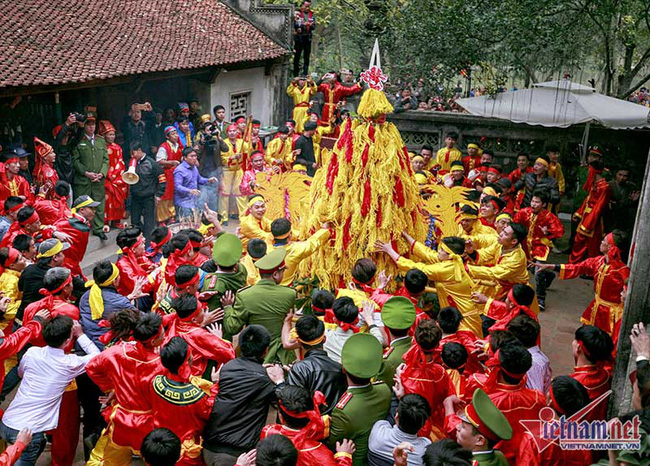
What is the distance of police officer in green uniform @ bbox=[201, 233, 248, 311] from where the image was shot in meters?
5.72

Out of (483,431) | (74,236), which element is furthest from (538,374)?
(74,236)

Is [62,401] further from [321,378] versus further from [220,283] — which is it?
[321,378]

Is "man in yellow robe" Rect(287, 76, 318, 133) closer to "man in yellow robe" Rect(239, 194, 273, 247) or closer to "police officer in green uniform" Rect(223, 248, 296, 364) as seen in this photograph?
"man in yellow robe" Rect(239, 194, 273, 247)

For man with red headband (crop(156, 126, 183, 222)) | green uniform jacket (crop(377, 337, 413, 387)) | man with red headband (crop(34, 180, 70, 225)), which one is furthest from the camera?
man with red headband (crop(156, 126, 183, 222))

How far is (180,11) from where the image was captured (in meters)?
16.5

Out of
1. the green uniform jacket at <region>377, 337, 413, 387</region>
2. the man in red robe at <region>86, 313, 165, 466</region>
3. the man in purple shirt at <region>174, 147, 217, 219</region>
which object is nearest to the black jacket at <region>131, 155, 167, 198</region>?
the man in purple shirt at <region>174, 147, 217, 219</region>

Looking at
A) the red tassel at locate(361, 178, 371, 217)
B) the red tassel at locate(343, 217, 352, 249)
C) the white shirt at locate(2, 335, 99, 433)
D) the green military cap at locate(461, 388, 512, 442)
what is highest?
the red tassel at locate(361, 178, 371, 217)

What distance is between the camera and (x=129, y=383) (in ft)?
14.2

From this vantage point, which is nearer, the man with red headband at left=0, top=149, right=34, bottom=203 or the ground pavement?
the ground pavement

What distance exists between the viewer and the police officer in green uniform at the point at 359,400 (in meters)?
4.07

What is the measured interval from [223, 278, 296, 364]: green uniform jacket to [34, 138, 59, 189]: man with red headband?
5.39 meters

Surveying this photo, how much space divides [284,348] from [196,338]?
940 millimetres

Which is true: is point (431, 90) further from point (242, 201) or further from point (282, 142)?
point (242, 201)

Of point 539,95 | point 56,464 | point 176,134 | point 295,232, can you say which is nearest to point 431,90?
point 539,95
